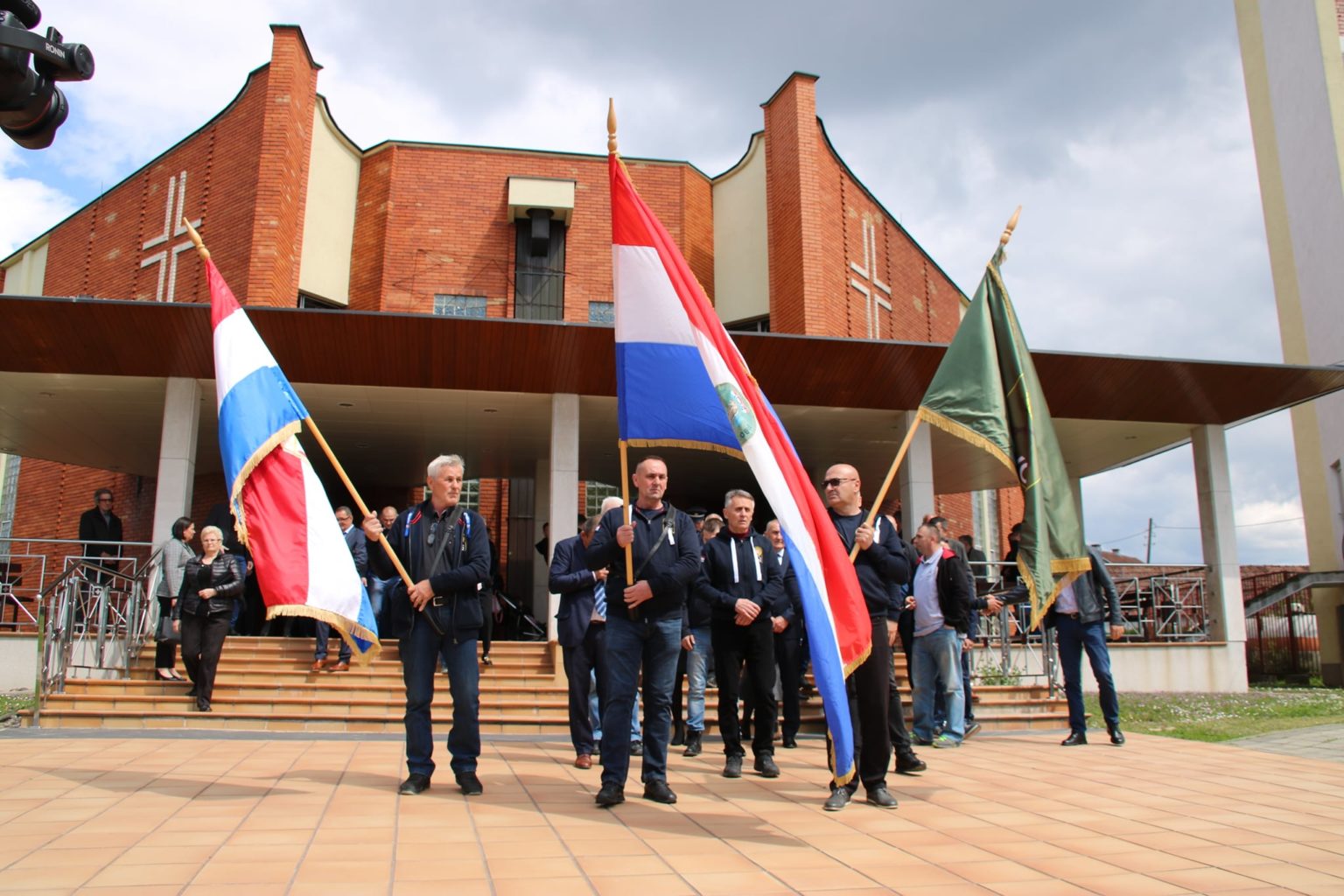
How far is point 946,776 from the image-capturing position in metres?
6.43

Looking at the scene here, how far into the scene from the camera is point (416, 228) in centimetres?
1977

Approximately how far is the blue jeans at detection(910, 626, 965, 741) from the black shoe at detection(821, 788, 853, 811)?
2.99m

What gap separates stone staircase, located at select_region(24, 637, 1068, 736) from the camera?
878 cm

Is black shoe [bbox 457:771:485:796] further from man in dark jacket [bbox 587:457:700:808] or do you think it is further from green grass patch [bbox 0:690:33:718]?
green grass patch [bbox 0:690:33:718]

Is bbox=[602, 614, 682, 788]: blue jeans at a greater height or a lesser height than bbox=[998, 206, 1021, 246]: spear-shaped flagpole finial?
lesser

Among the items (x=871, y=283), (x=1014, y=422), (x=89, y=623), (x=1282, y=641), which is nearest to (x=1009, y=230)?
(x=1014, y=422)

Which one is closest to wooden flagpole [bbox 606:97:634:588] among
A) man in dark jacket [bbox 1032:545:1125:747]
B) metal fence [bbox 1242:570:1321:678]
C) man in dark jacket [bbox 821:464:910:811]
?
man in dark jacket [bbox 821:464:910:811]

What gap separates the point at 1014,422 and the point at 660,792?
322cm

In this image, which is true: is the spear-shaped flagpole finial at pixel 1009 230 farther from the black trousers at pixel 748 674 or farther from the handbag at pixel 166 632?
the handbag at pixel 166 632

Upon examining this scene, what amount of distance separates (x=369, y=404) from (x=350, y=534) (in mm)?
3744

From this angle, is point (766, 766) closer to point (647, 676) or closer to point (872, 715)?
point (872, 715)

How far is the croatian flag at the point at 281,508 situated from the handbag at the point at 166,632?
465 centimetres

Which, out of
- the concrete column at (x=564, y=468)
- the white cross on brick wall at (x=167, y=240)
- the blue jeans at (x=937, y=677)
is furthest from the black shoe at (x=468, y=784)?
the white cross on brick wall at (x=167, y=240)

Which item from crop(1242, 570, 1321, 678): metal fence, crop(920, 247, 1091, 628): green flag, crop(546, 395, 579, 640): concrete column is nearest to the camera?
crop(920, 247, 1091, 628): green flag
